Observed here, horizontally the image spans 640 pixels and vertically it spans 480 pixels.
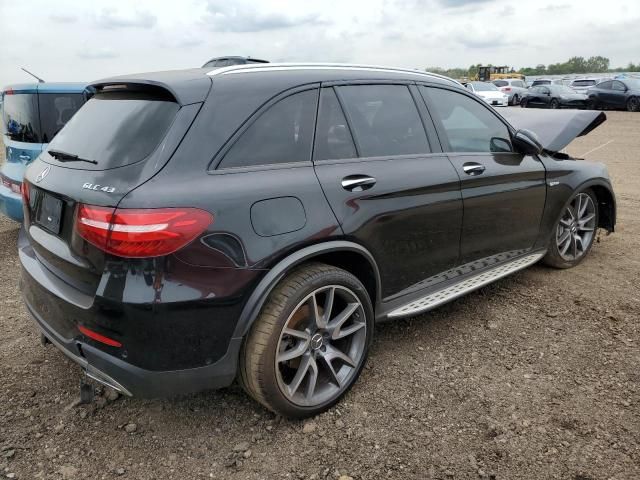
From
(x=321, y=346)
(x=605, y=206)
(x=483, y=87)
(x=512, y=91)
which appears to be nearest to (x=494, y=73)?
(x=512, y=91)

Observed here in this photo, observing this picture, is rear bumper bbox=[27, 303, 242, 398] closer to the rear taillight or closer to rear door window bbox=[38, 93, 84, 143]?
the rear taillight

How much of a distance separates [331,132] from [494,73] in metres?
53.9

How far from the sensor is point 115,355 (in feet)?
7.38

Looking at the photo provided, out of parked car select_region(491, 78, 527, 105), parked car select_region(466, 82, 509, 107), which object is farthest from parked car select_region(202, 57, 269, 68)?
parked car select_region(491, 78, 527, 105)

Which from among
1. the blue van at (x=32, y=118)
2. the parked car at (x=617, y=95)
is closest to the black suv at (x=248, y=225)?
the blue van at (x=32, y=118)

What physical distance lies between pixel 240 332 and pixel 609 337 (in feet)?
8.52

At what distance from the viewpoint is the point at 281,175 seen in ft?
8.28

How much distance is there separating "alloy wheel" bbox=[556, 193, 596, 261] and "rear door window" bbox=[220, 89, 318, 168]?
9.09 ft

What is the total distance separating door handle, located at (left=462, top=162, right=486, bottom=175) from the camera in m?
3.46

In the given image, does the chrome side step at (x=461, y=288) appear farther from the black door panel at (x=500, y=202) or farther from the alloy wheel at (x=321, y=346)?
the alloy wheel at (x=321, y=346)

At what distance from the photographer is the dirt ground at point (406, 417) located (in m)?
2.42

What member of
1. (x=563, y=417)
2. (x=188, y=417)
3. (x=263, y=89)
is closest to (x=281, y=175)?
(x=263, y=89)

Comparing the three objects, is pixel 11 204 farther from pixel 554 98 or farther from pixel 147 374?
pixel 554 98

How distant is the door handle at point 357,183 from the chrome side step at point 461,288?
80 cm
